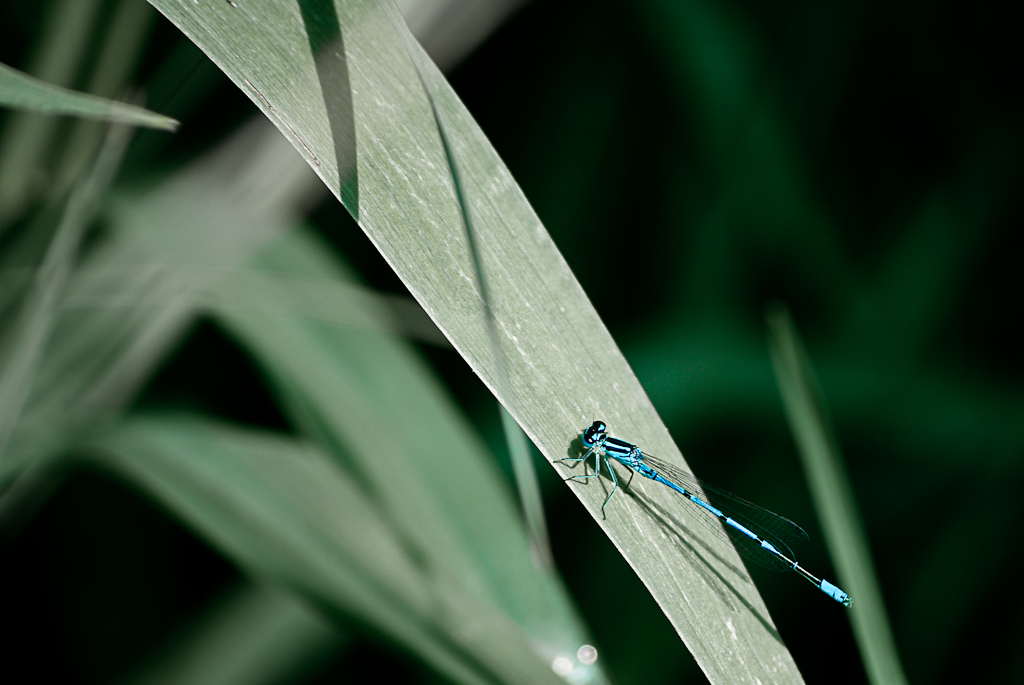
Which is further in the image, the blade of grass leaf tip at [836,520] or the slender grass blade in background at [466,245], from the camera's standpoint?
the blade of grass leaf tip at [836,520]

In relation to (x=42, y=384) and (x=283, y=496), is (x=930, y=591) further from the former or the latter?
(x=42, y=384)

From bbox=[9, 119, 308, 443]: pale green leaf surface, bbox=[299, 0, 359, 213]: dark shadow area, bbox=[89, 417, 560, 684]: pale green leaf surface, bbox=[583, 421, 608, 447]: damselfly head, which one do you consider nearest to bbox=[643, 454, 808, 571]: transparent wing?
bbox=[583, 421, 608, 447]: damselfly head

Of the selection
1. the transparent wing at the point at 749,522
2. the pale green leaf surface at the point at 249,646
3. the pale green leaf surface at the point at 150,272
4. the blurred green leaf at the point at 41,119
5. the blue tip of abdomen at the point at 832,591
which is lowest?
the blue tip of abdomen at the point at 832,591

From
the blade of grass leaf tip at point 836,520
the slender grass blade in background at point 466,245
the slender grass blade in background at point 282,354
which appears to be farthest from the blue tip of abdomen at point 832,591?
the slender grass blade in background at point 282,354

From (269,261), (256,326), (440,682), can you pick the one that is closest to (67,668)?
(440,682)

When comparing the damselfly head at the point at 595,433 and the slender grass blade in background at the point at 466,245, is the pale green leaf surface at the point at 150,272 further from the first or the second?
the damselfly head at the point at 595,433

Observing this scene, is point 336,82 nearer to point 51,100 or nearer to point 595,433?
point 51,100

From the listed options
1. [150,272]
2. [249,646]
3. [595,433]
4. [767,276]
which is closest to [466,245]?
[595,433]
